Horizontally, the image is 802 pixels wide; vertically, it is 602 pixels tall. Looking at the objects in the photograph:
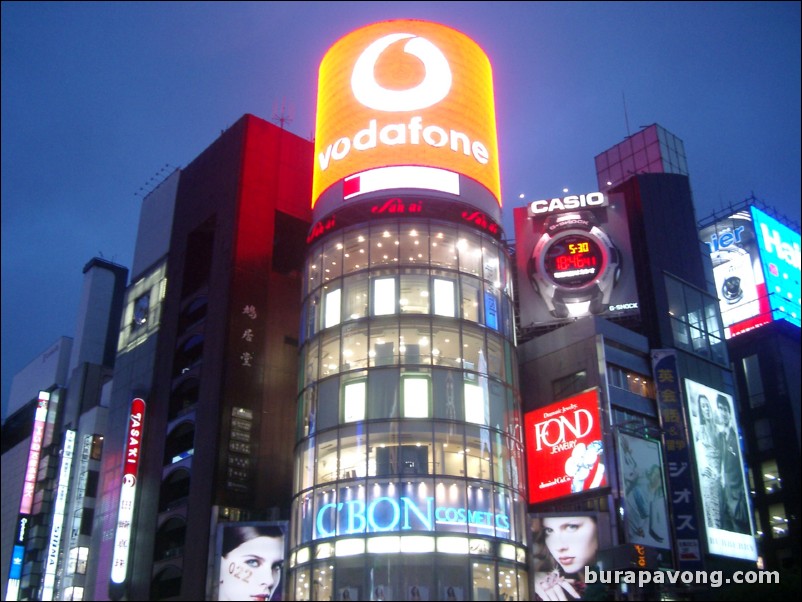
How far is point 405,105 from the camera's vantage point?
2408 inches

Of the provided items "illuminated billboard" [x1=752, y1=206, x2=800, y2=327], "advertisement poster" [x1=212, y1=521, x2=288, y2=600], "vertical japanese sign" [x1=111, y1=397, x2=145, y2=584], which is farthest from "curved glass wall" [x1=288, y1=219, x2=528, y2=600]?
"illuminated billboard" [x1=752, y1=206, x2=800, y2=327]

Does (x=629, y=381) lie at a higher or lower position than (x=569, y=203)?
lower

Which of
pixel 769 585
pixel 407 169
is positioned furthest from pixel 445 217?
pixel 769 585

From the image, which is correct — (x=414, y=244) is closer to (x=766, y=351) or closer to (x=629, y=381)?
(x=629, y=381)

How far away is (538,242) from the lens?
69625mm

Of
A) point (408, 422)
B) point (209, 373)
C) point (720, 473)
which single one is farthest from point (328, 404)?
point (720, 473)

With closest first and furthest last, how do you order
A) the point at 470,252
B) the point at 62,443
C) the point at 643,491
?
the point at 643,491
the point at 470,252
the point at 62,443

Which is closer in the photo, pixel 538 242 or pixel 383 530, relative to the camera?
pixel 383 530

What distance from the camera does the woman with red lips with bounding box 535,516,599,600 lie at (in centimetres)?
5019

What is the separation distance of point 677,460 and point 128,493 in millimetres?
37317

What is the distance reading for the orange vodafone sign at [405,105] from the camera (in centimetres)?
6012

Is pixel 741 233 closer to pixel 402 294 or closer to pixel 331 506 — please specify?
pixel 402 294

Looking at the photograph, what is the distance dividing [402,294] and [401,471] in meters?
11.1

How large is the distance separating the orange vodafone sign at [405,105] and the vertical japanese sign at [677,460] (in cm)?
1625
